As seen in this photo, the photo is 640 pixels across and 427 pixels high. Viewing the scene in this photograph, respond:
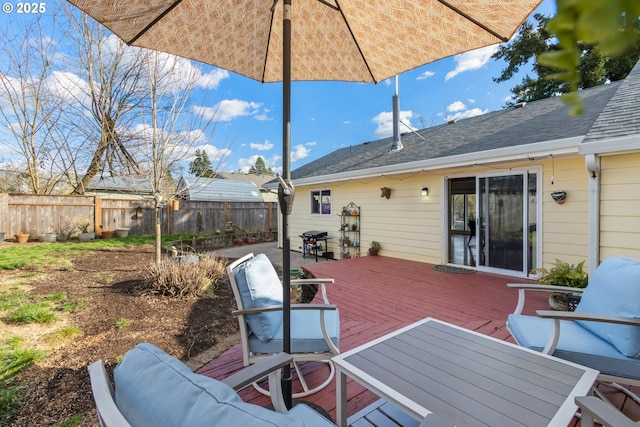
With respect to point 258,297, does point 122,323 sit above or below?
below

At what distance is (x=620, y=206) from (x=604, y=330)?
2.29 meters

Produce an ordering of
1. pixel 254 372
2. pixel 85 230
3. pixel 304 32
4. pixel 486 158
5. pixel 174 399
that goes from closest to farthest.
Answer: pixel 174 399 → pixel 254 372 → pixel 304 32 → pixel 486 158 → pixel 85 230

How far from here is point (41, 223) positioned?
9227mm

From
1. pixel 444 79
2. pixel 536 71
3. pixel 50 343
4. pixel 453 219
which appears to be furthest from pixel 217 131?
pixel 536 71

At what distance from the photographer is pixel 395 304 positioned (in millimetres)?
4102

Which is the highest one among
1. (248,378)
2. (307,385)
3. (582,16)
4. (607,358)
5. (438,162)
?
(438,162)

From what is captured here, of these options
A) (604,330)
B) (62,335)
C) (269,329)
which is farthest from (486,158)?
(62,335)

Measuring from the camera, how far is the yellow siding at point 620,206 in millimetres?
3463

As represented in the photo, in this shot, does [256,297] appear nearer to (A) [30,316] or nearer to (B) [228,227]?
(A) [30,316]

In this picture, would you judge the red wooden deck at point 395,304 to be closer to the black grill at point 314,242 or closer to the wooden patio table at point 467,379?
the wooden patio table at point 467,379

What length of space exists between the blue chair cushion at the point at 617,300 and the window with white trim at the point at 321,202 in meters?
7.14

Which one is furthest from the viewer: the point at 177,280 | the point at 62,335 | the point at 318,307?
the point at 177,280

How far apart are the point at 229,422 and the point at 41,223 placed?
11901 millimetres

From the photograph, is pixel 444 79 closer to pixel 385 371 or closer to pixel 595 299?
pixel 595 299
